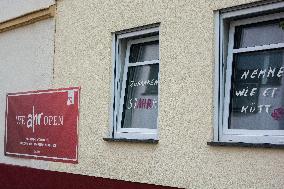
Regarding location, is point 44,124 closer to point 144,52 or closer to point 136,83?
point 136,83

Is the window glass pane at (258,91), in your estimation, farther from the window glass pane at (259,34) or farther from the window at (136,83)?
the window at (136,83)

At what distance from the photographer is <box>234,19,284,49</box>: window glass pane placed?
15.9 feet

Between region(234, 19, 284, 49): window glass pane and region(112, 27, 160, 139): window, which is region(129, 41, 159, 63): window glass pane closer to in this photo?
region(112, 27, 160, 139): window

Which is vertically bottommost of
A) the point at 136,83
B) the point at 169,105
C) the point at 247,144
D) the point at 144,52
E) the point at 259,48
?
the point at 247,144

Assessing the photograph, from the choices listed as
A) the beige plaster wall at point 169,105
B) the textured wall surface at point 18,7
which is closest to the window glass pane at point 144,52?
the beige plaster wall at point 169,105

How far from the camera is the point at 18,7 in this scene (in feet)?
28.6

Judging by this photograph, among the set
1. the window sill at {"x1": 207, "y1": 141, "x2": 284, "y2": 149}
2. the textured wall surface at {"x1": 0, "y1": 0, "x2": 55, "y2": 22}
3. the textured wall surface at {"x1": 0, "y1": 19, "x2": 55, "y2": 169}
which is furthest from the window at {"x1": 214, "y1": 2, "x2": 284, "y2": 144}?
the textured wall surface at {"x1": 0, "y1": 0, "x2": 55, "y2": 22}

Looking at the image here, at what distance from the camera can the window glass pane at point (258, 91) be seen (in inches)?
188

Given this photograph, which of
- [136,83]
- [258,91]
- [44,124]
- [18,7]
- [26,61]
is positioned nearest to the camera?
[258,91]

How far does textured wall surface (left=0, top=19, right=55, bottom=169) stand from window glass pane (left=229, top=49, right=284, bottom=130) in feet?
11.4

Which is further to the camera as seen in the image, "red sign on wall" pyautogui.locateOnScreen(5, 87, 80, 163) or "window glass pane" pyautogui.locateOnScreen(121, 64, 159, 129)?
"red sign on wall" pyautogui.locateOnScreen(5, 87, 80, 163)

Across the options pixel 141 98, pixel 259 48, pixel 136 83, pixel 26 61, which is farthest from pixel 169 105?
pixel 26 61

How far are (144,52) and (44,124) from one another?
227 cm

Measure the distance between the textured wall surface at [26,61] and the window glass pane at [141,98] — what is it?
1679 millimetres
